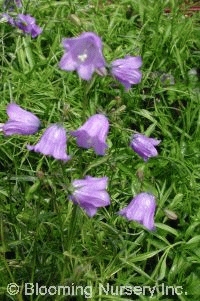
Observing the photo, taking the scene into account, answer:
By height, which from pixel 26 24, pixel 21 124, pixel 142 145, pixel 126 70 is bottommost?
pixel 26 24

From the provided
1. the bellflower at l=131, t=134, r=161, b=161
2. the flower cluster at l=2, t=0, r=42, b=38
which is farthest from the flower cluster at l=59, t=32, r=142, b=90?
the flower cluster at l=2, t=0, r=42, b=38

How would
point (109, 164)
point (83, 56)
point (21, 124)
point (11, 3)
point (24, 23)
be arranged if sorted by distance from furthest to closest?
1. point (11, 3)
2. point (24, 23)
3. point (109, 164)
4. point (21, 124)
5. point (83, 56)

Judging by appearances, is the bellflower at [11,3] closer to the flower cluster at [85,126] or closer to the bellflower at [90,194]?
the flower cluster at [85,126]

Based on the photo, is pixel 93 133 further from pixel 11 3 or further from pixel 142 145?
pixel 11 3

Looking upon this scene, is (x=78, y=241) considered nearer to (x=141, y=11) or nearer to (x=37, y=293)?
(x=37, y=293)

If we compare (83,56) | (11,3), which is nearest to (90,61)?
(83,56)

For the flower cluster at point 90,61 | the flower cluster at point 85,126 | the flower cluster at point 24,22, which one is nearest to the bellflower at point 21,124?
the flower cluster at point 85,126

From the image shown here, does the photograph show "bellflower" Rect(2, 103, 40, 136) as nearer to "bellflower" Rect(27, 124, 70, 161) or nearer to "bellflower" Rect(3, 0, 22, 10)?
"bellflower" Rect(27, 124, 70, 161)
